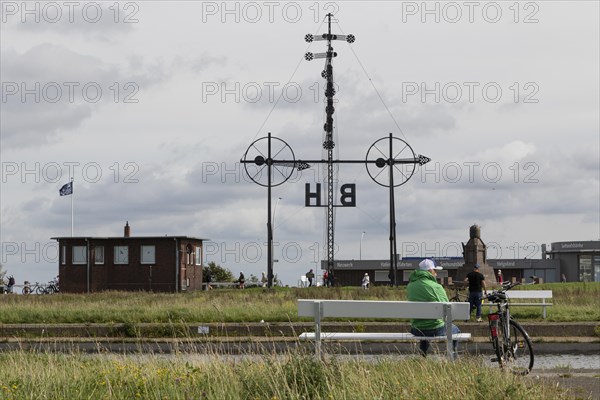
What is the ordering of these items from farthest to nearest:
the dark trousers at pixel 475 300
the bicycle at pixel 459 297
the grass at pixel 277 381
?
the bicycle at pixel 459 297
the dark trousers at pixel 475 300
the grass at pixel 277 381

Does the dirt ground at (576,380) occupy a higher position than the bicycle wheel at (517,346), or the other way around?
the bicycle wheel at (517,346)

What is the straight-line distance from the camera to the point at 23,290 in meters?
71.3

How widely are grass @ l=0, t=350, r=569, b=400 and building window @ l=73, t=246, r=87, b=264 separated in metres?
58.0

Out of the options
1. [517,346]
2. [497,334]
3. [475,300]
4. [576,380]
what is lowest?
[576,380]

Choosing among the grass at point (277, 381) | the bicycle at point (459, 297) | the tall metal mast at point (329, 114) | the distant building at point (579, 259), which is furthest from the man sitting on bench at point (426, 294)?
the distant building at point (579, 259)

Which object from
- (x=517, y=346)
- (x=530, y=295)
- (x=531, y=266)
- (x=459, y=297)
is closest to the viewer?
(x=517, y=346)

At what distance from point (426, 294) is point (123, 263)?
55.4m

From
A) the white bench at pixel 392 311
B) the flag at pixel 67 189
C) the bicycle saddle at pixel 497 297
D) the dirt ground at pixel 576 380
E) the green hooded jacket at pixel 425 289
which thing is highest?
the flag at pixel 67 189

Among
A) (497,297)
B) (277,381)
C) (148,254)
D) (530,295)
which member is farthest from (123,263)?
(277,381)

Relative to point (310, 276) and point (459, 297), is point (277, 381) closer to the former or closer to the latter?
point (459, 297)

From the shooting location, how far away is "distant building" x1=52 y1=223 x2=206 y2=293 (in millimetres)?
67500

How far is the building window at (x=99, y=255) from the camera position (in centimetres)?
6869

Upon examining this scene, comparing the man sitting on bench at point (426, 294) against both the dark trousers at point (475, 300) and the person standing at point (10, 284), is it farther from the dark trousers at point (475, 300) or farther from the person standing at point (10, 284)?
the person standing at point (10, 284)

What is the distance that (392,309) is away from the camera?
1366 centimetres
